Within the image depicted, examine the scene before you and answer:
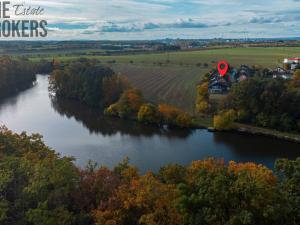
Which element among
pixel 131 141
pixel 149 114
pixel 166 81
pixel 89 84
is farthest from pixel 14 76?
pixel 131 141

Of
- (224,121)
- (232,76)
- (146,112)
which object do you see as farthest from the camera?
(232,76)

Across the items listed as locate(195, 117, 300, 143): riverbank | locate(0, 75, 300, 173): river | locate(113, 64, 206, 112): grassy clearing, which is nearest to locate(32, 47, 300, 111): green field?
locate(113, 64, 206, 112): grassy clearing

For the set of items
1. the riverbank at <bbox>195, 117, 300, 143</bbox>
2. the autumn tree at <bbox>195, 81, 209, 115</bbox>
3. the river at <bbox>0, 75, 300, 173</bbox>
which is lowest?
the river at <bbox>0, 75, 300, 173</bbox>

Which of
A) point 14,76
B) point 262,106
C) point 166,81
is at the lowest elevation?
point 262,106

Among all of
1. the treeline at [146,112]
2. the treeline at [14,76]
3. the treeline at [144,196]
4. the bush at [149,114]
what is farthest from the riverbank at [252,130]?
the treeline at [14,76]

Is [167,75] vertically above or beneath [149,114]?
above

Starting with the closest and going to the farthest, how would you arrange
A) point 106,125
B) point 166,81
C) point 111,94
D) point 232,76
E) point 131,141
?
point 131,141 → point 106,125 → point 111,94 → point 232,76 → point 166,81

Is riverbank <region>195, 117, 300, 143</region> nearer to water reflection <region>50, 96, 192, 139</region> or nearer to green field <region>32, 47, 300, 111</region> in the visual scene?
water reflection <region>50, 96, 192, 139</region>

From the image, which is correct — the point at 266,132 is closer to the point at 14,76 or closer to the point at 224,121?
the point at 224,121

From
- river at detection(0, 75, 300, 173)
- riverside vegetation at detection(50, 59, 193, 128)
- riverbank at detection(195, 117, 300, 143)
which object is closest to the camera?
river at detection(0, 75, 300, 173)
